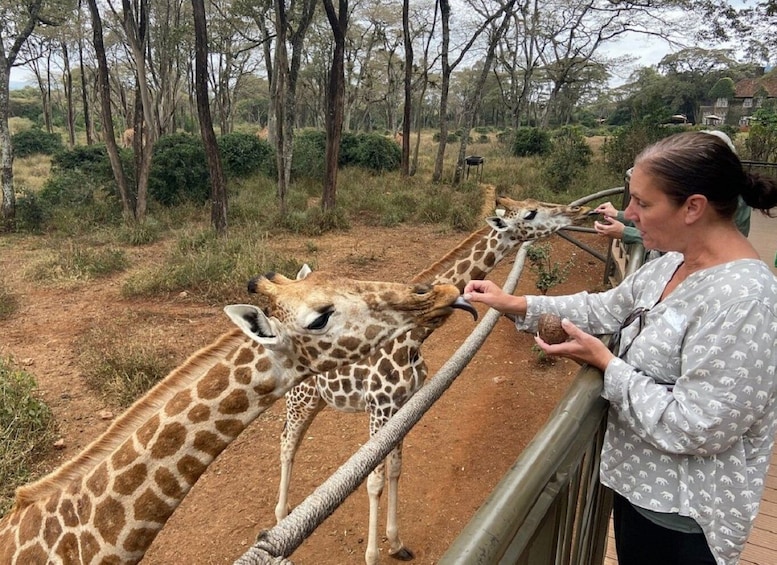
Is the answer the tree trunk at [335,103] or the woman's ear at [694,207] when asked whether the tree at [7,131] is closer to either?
the tree trunk at [335,103]

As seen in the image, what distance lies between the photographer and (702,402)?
1.14 meters

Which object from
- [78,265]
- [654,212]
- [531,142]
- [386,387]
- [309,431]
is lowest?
[309,431]

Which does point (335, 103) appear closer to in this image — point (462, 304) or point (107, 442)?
point (462, 304)

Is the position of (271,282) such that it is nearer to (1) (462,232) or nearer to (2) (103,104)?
(1) (462,232)

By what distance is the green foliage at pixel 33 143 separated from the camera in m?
20.8

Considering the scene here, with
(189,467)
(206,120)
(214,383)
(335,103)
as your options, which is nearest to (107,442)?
(189,467)

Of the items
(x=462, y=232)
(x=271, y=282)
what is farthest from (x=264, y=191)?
(x=271, y=282)

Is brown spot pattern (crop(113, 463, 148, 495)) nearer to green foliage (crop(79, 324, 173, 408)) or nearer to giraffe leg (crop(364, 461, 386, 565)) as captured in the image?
giraffe leg (crop(364, 461, 386, 565))

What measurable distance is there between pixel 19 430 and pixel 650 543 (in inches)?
161

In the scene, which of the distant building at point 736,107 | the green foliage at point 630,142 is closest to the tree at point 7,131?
the green foliage at point 630,142

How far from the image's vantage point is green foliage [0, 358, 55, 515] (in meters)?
3.38

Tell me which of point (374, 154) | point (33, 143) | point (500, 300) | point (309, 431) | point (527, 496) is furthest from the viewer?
point (33, 143)

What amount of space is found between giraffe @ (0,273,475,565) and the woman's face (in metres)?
0.76

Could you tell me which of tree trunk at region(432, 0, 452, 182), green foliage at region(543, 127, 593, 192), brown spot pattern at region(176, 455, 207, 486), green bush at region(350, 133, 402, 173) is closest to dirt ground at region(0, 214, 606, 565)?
brown spot pattern at region(176, 455, 207, 486)
